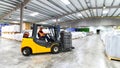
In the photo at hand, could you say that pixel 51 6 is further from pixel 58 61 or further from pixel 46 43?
pixel 58 61

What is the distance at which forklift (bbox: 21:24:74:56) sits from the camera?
18.5ft

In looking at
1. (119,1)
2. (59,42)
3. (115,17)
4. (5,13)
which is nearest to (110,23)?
(115,17)

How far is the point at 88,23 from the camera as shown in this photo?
28719 mm

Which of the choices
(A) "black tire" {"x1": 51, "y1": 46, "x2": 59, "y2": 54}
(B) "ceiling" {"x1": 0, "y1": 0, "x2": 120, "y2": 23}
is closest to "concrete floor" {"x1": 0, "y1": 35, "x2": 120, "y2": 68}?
(A) "black tire" {"x1": 51, "y1": 46, "x2": 59, "y2": 54}

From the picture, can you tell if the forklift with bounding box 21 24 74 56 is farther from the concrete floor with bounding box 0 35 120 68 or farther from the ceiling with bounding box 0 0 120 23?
the ceiling with bounding box 0 0 120 23

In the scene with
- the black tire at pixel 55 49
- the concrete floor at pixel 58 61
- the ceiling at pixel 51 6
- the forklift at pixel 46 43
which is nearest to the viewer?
the concrete floor at pixel 58 61

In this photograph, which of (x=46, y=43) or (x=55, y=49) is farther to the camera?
(x=55, y=49)

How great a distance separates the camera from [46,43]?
19.5ft

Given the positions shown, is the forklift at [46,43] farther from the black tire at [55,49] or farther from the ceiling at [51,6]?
the ceiling at [51,6]

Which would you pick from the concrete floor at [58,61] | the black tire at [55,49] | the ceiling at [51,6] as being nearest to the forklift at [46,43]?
the black tire at [55,49]

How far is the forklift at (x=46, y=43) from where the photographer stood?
18.5ft

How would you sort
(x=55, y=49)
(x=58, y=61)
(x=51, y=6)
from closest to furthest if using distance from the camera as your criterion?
(x=58, y=61)
(x=55, y=49)
(x=51, y=6)

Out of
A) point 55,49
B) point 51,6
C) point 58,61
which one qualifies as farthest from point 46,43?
point 51,6

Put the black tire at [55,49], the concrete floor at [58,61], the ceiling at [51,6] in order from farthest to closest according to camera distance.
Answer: the ceiling at [51,6], the black tire at [55,49], the concrete floor at [58,61]
